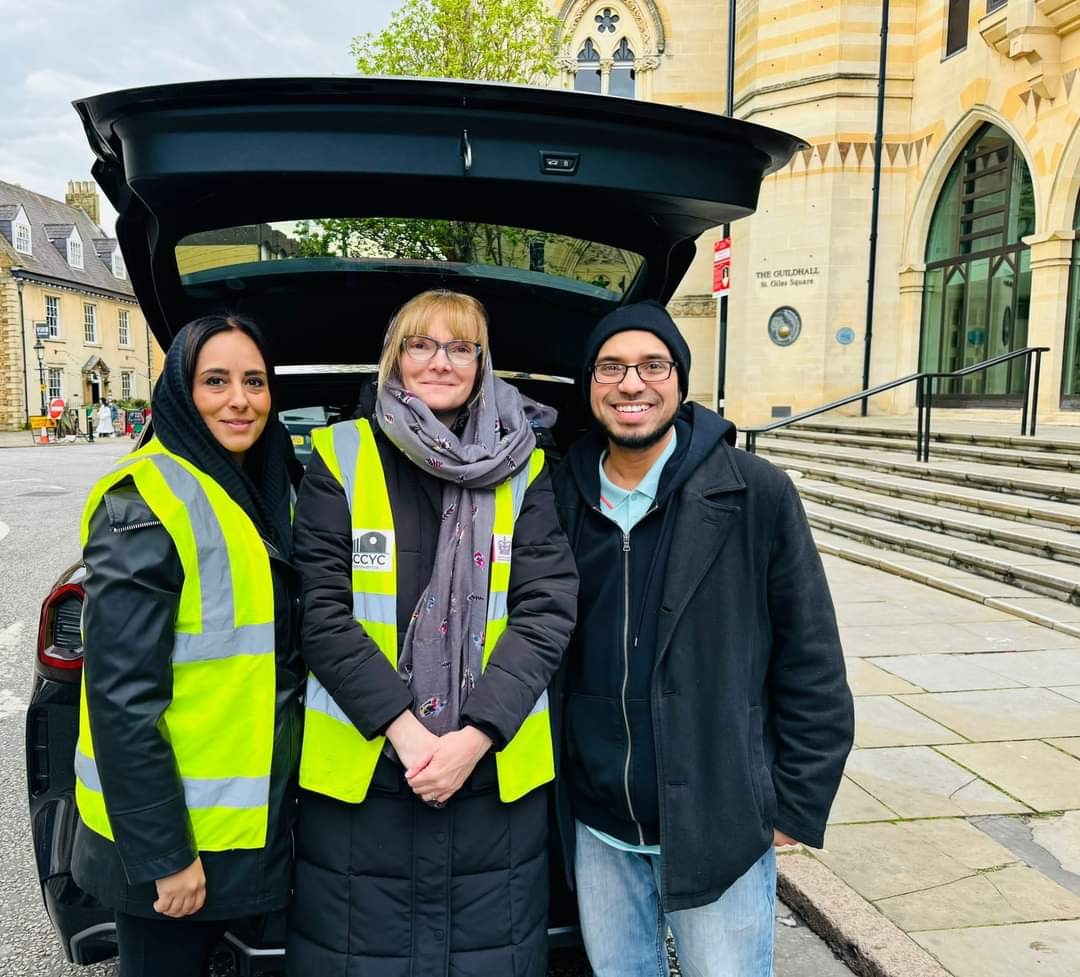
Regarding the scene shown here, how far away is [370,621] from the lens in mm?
1607

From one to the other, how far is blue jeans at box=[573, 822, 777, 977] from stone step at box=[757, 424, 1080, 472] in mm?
8772

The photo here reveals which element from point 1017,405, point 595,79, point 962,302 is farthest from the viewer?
point 595,79

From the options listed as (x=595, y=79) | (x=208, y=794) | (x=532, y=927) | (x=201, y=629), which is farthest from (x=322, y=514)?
(x=595, y=79)

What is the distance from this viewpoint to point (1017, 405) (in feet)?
48.4

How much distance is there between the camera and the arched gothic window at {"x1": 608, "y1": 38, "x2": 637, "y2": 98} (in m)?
22.5

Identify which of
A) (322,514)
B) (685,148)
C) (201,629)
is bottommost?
(201,629)

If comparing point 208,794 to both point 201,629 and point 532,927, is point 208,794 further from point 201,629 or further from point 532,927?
point 532,927

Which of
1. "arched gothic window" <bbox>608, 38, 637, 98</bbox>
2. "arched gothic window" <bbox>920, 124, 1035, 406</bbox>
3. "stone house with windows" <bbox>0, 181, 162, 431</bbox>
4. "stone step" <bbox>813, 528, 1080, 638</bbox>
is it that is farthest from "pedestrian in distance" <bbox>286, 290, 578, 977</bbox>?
"stone house with windows" <bbox>0, 181, 162, 431</bbox>

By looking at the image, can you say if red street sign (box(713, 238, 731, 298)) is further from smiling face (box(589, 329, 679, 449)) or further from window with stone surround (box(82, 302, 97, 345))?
window with stone surround (box(82, 302, 97, 345))

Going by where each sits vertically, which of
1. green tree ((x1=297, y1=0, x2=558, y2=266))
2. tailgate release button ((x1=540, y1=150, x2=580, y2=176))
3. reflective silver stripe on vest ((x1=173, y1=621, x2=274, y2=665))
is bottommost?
reflective silver stripe on vest ((x1=173, y1=621, x2=274, y2=665))

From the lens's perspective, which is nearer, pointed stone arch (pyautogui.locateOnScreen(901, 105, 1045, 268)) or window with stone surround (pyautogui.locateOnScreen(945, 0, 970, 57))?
pointed stone arch (pyautogui.locateOnScreen(901, 105, 1045, 268))

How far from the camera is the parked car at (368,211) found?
63.1 inches

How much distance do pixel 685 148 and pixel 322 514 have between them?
1.10 metres

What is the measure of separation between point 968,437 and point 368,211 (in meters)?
10.7
